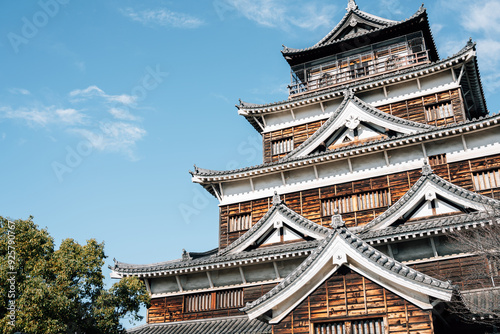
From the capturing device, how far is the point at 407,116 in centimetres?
2386

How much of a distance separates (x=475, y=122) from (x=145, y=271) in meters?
15.8

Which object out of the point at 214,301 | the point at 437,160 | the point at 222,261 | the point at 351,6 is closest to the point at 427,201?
the point at 437,160

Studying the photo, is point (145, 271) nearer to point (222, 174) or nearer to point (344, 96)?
point (222, 174)

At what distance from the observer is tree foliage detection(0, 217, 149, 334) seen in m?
14.5

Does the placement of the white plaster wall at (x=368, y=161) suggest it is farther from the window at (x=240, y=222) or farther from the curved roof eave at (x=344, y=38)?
the curved roof eave at (x=344, y=38)

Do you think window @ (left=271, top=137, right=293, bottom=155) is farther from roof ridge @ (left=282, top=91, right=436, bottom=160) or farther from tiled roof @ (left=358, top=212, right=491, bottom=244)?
tiled roof @ (left=358, top=212, right=491, bottom=244)

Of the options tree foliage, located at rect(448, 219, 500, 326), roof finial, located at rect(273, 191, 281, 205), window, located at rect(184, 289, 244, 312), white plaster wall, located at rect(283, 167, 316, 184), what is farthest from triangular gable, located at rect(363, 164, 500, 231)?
window, located at rect(184, 289, 244, 312)

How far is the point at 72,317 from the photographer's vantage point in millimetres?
15289

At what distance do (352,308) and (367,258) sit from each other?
156 centimetres

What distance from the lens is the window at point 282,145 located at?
26.3 meters

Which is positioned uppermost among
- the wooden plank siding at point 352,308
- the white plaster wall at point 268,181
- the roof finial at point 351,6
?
the roof finial at point 351,6

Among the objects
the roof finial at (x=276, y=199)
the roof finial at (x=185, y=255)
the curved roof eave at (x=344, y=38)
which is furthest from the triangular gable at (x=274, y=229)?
the curved roof eave at (x=344, y=38)

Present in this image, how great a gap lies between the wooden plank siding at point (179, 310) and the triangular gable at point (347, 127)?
7480 mm

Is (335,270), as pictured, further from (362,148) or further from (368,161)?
(368,161)
